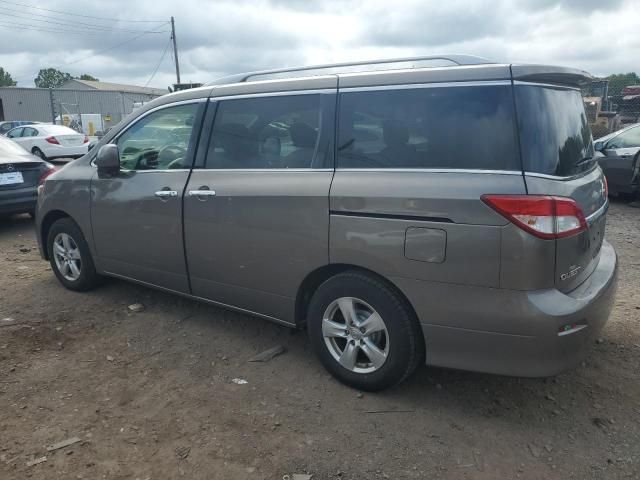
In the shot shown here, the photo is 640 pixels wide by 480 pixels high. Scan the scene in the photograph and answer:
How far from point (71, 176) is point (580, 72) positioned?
157 inches

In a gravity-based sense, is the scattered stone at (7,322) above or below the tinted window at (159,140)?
below

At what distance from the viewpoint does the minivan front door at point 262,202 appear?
321 centimetres

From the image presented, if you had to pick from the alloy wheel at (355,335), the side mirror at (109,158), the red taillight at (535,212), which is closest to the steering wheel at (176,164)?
the side mirror at (109,158)

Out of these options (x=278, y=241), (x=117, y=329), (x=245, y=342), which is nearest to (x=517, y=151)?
(x=278, y=241)

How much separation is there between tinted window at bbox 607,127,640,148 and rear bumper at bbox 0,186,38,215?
882 cm

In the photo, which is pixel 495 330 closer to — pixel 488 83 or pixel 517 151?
pixel 517 151

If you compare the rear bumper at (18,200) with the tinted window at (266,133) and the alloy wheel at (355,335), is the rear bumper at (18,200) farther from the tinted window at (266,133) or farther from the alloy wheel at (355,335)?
the alloy wheel at (355,335)

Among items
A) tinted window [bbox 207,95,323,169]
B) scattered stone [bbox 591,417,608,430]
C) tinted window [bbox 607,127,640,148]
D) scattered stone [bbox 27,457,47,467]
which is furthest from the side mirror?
tinted window [bbox 607,127,640,148]

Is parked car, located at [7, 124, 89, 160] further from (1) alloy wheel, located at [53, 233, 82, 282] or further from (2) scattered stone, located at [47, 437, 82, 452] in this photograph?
(2) scattered stone, located at [47, 437, 82, 452]

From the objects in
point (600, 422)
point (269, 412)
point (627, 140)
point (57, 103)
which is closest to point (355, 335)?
point (269, 412)

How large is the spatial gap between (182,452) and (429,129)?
2.10m

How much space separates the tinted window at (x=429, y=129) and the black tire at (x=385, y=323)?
67cm

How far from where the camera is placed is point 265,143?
11.5ft

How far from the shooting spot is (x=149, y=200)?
402 cm
